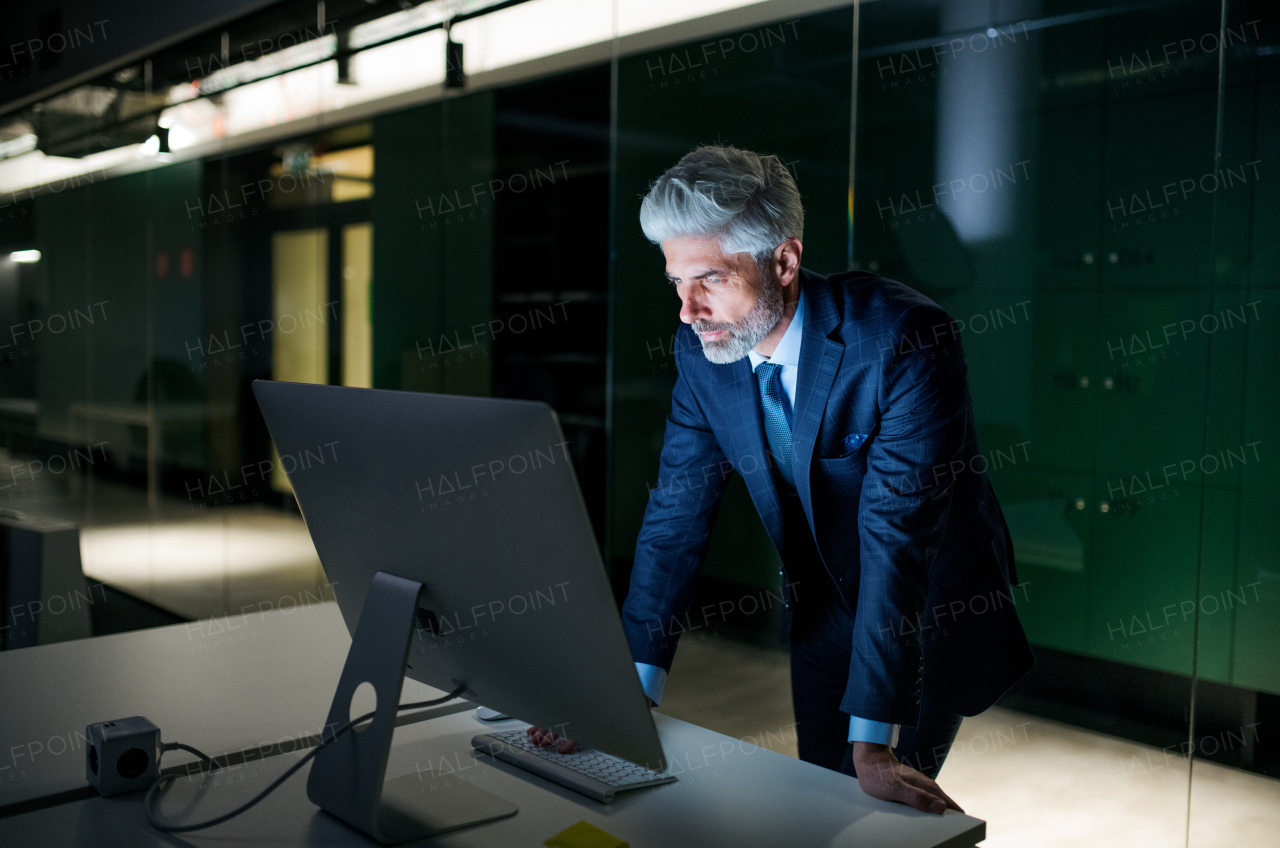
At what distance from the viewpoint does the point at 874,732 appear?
1.32 m

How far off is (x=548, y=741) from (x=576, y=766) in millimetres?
85

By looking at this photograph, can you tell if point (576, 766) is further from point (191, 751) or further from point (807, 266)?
point (807, 266)

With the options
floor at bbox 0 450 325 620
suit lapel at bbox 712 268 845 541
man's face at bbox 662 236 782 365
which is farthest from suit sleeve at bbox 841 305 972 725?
floor at bbox 0 450 325 620

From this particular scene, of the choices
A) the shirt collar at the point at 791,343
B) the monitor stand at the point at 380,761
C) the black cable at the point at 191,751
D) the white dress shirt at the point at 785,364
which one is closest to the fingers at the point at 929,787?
the white dress shirt at the point at 785,364

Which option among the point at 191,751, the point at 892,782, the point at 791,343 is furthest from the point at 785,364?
the point at 191,751

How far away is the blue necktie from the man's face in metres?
0.10

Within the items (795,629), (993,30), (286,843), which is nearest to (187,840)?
(286,843)

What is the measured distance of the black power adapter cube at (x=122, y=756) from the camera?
1246 millimetres

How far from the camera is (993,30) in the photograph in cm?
261

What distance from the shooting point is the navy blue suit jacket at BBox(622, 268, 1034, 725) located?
4.78ft

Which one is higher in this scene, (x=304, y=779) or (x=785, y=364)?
(x=785, y=364)

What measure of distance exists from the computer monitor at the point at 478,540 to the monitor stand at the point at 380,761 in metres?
0.03

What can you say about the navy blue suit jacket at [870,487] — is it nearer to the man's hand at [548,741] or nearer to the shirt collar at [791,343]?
the shirt collar at [791,343]

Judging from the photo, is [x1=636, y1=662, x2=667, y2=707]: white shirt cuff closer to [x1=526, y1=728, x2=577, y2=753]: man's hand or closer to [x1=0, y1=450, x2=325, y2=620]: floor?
[x1=526, y1=728, x2=577, y2=753]: man's hand
